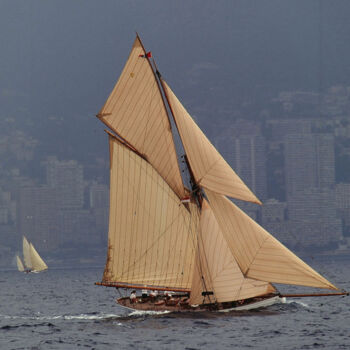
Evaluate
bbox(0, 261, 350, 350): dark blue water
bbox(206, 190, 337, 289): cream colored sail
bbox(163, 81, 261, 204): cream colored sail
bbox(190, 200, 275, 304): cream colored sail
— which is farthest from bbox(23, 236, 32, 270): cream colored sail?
bbox(206, 190, 337, 289): cream colored sail

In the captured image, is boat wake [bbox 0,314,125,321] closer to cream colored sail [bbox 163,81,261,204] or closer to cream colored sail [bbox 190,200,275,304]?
cream colored sail [bbox 190,200,275,304]

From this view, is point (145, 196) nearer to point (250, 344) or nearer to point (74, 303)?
point (250, 344)

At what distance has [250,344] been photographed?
33.2m

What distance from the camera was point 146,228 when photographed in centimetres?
4316

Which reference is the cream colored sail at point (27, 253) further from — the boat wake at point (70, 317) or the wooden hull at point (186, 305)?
the wooden hull at point (186, 305)

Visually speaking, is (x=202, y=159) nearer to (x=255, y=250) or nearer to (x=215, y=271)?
(x=255, y=250)

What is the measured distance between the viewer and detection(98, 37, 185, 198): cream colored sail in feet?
139

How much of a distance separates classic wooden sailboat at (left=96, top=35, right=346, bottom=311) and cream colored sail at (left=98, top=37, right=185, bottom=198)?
0.04 m

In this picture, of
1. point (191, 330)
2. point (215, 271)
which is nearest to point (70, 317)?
point (215, 271)

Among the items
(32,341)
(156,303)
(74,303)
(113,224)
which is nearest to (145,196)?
(113,224)

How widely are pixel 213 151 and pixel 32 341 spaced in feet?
34.2

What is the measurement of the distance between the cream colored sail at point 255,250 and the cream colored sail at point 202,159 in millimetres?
733

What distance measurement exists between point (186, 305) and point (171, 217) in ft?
12.3

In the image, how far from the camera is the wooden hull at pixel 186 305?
41562 mm
